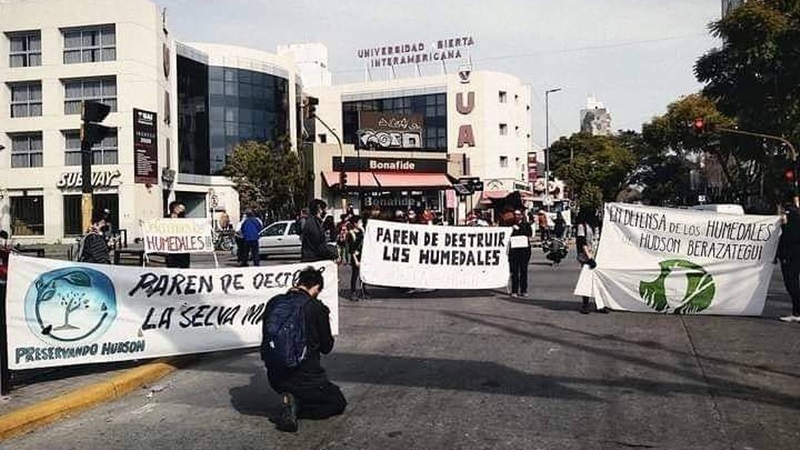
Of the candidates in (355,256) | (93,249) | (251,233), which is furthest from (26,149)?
(93,249)

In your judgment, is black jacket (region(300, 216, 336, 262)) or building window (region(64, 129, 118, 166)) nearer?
black jacket (region(300, 216, 336, 262))

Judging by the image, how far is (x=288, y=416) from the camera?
6074mm

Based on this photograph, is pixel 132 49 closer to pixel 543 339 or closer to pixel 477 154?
pixel 477 154

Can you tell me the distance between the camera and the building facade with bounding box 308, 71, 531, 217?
5544 cm

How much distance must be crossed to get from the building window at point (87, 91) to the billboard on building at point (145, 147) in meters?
2.26

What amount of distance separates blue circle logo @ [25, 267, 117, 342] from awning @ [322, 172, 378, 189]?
44281mm

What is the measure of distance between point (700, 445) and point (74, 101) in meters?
47.1

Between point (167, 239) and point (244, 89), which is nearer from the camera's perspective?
point (167, 239)

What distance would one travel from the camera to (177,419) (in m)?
6.62

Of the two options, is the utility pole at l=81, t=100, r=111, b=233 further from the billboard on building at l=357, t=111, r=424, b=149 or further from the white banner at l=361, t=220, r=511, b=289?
the billboard on building at l=357, t=111, r=424, b=149

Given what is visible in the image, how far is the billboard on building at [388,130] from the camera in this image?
6112 centimetres

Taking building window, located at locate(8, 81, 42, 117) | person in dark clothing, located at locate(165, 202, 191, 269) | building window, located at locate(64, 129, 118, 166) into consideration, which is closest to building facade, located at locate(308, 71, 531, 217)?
building window, located at locate(64, 129, 118, 166)

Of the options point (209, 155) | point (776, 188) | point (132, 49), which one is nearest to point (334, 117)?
point (209, 155)

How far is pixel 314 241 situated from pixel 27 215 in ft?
131
